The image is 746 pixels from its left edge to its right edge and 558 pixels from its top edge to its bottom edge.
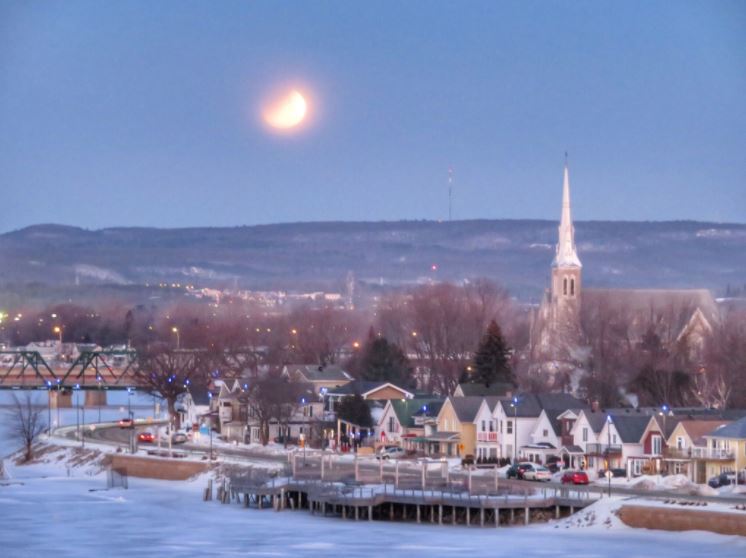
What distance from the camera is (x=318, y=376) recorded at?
97.4 metres

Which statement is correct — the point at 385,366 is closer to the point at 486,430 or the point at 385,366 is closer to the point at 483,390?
the point at 483,390

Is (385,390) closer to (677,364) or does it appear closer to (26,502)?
(677,364)

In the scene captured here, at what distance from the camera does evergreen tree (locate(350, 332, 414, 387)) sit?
95.2 m

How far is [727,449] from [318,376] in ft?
133

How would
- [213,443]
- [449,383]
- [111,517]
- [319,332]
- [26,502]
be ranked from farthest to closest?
[319,332] → [449,383] → [213,443] → [26,502] → [111,517]

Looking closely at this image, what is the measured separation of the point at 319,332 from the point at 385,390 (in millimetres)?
62518

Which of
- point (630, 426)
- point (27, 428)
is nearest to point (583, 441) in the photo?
point (630, 426)

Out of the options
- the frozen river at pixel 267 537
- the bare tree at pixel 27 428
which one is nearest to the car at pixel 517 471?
the frozen river at pixel 267 537

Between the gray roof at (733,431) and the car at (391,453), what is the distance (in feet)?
48.1

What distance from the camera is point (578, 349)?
107 metres

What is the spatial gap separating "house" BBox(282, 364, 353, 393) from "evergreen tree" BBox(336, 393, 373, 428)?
40.6 ft

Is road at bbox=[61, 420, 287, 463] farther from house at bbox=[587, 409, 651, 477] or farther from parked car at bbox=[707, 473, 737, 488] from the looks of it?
parked car at bbox=[707, 473, 737, 488]

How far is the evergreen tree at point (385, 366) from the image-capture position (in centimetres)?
9525

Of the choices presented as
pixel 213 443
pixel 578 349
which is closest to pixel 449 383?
pixel 578 349
